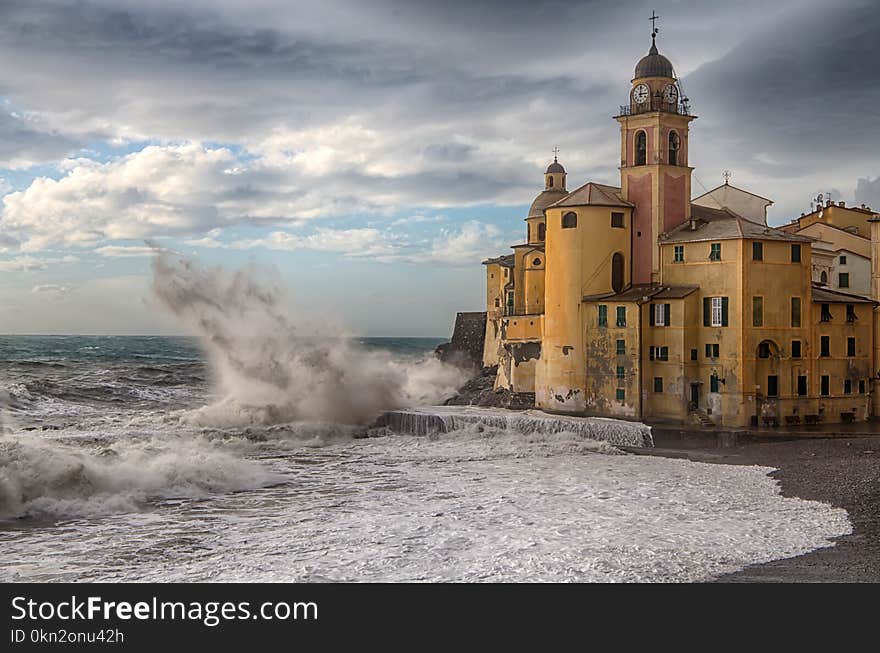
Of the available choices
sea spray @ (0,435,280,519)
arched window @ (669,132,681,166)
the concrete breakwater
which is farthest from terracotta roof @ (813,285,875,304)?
sea spray @ (0,435,280,519)

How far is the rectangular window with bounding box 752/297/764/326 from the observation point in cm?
3209

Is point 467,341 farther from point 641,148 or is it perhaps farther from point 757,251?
point 757,251

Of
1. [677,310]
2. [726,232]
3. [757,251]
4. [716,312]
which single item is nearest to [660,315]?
[677,310]

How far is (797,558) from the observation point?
15.0 m

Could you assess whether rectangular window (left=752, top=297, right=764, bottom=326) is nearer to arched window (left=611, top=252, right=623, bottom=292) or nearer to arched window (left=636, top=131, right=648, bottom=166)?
arched window (left=611, top=252, right=623, bottom=292)

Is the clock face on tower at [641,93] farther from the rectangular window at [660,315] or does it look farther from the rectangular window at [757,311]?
the rectangular window at [757,311]

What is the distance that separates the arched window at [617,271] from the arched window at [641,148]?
382 centimetres

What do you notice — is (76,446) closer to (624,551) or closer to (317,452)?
(317,452)

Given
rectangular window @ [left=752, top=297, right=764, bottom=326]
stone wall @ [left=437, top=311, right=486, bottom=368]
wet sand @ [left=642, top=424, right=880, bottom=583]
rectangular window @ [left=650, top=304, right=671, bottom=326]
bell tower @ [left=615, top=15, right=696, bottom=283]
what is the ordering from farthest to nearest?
stone wall @ [left=437, top=311, right=486, bottom=368]
bell tower @ [left=615, top=15, right=696, bottom=283]
rectangular window @ [left=650, top=304, right=671, bottom=326]
rectangular window @ [left=752, top=297, right=764, bottom=326]
wet sand @ [left=642, top=424, right=880, bottom=583]

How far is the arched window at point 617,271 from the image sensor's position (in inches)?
1394

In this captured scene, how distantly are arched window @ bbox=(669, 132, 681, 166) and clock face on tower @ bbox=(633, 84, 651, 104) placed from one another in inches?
69.5

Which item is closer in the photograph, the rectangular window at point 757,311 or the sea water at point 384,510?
the sea water at point 384,510

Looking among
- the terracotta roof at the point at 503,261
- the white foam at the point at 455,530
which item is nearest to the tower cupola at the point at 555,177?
the terracotta roof at the point at 503,261
